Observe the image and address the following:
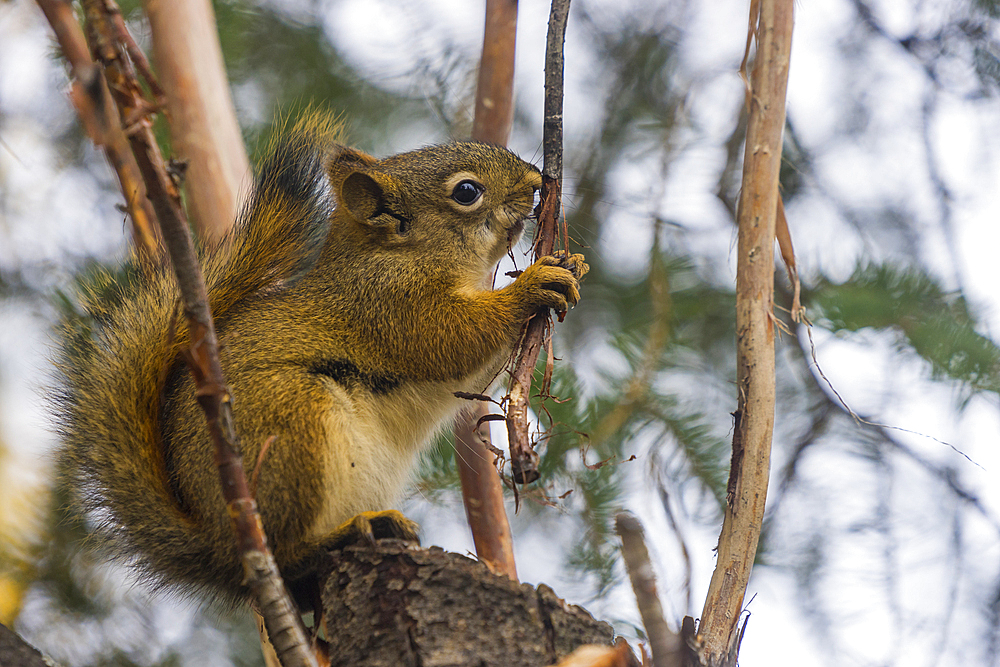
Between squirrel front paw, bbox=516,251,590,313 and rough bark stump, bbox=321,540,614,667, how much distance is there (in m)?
0.75

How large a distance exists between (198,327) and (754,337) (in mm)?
1079

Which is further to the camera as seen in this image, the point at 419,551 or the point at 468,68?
the point at 468,68

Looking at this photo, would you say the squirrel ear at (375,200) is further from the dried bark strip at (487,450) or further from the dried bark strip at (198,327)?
the dried bark strip at (198,327)

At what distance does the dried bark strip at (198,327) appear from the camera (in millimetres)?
1005

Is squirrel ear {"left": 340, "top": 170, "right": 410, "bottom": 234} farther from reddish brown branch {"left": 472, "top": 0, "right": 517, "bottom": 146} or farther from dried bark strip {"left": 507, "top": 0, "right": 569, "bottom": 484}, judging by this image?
dried bark strip {"left": 507, "top": 0, "right": 569, "bottom": 484}

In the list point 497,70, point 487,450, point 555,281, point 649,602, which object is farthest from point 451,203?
point 649,602

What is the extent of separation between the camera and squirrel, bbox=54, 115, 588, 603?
1.88 metres

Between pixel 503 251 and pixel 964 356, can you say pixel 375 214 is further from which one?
pixel 964 356

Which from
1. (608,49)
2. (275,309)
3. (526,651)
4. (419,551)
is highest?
(608,49)

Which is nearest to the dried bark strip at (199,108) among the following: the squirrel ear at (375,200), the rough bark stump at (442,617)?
the squirrel ear at (375,200)

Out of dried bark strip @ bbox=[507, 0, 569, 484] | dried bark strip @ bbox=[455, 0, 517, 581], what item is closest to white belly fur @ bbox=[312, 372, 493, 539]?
dried bark strip @ bbox=[455, 0, 517, 581]

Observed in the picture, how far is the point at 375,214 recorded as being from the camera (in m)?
2.59

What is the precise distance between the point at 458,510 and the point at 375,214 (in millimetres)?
1246

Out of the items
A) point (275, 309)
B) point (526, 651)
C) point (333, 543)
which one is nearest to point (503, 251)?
point (275, 309)
